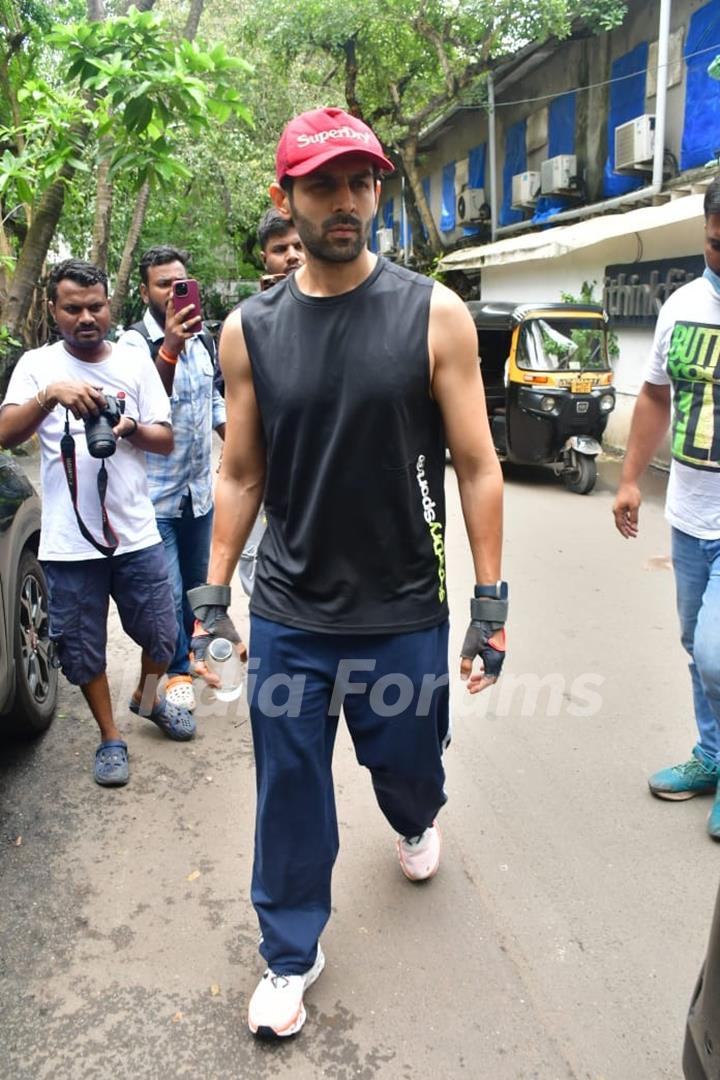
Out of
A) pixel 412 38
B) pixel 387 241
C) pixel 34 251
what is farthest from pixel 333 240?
pixel 387 241

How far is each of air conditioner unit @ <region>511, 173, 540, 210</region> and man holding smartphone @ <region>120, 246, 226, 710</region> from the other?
13.3 m

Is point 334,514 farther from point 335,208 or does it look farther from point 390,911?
point 390,911

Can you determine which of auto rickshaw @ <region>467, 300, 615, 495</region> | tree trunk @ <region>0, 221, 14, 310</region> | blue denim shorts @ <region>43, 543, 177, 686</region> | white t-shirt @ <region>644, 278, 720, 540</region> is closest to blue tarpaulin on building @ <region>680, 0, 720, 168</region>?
auto rickshaw @ <region>467, 300, 615, 495</region>

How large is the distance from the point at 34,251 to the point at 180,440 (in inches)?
146

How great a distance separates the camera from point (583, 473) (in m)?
9.25

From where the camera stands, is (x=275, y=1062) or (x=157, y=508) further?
(x=157, y=508)

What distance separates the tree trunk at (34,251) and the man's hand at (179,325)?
3.28 meters

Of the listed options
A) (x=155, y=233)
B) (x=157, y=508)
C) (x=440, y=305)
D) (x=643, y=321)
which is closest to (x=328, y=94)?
(x=155, y=233)

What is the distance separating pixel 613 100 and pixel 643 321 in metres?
4.14

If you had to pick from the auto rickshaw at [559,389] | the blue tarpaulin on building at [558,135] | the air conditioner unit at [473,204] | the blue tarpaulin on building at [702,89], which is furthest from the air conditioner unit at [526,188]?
the auto rickshaw at [559,389]

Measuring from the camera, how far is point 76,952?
2566 mm

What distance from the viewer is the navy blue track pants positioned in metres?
2.25

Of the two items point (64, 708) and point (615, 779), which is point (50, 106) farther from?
point (615, 779)

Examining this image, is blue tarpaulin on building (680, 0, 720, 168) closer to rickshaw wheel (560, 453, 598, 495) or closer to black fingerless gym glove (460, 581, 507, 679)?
rickshaw wheel (560, 453, 598, 495)
